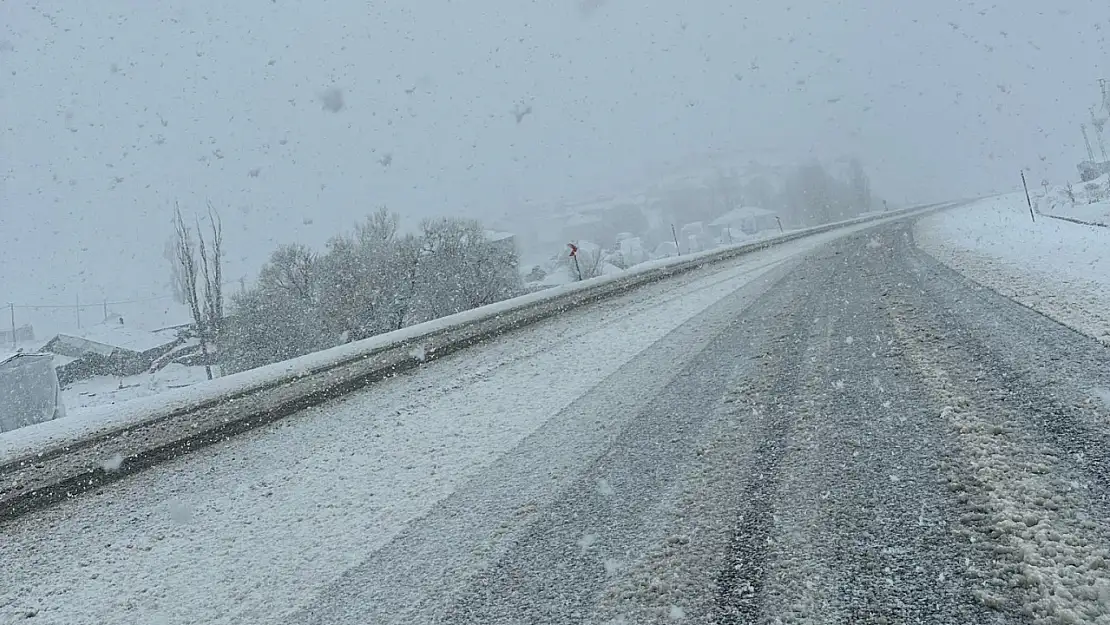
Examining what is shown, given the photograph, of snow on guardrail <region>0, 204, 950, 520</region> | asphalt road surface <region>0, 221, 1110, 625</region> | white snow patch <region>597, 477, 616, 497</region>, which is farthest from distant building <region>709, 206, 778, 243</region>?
white snow patch <region>597, 477, 616, 497</region>

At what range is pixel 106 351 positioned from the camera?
39.3 m

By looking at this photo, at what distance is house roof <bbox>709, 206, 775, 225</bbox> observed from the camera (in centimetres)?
9499

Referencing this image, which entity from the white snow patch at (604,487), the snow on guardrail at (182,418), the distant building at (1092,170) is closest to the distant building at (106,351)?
the snow on guardrail at (182,418)

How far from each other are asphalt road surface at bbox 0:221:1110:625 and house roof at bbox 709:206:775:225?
94533 mm

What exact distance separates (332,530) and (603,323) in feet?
17.8

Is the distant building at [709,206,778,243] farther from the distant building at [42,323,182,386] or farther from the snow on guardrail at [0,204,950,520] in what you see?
the snow on guardrail at [0,204,950,520]

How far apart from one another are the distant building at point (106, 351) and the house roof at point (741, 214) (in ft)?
263

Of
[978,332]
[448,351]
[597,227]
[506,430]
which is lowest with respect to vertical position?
[978,332]

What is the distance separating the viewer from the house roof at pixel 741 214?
94988 mm

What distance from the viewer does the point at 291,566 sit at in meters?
2.66

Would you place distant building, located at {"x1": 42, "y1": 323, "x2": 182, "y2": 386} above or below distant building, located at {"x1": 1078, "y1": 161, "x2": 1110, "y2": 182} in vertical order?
above

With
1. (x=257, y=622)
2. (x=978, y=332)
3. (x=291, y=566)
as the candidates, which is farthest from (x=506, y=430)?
(x=978, y=332)

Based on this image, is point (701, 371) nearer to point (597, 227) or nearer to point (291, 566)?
point (291, 566)

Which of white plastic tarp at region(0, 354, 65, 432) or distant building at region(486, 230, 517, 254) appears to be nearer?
white plastic tarp at region(0, 354, 65, 432)
